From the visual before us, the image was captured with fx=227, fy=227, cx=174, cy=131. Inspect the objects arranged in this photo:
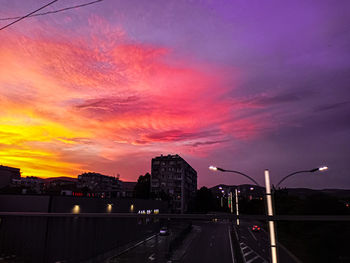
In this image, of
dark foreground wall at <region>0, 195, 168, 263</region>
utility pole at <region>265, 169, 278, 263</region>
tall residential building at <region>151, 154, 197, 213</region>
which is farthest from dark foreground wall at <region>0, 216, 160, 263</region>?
tall residential building at <region>151, 154, 197, 213</region>

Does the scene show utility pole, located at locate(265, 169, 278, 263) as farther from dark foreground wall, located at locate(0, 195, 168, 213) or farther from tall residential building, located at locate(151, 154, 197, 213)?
tall residential building, located at locate(151, 154, 197, 213)

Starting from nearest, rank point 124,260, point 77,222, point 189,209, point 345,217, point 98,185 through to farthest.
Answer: point 345,217 < point 124,260 < point 77,222 < point 189,209 < point 98,185

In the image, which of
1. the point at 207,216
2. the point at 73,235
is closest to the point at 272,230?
the point at 207,216

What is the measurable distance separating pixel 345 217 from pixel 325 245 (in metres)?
1.26

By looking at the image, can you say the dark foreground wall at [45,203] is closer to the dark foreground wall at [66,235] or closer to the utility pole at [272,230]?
the dark foreground wall at [66,235]

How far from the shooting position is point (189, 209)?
84125 mm

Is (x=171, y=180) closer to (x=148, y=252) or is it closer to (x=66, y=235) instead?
(x=66, y=235)

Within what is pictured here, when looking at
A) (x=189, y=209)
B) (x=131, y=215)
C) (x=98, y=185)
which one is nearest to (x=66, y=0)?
(x=131, y=215)

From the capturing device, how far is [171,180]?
76750 millimetres

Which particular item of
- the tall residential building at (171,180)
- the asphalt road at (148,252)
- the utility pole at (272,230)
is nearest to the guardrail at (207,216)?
the utility pole at (272,230)

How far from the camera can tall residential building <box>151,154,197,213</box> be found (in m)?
75.1

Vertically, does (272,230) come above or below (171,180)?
below

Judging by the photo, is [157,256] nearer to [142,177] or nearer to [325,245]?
[325,245]

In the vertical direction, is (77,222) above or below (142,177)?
below
